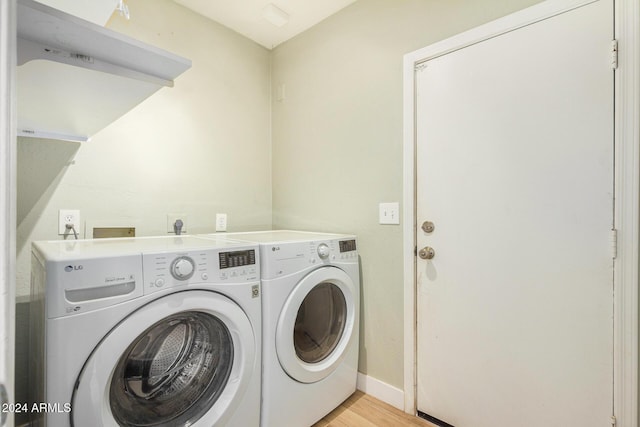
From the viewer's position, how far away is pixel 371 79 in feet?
5.86

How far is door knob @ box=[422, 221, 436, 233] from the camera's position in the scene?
153 centimetres

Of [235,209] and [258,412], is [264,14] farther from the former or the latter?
[258,412]

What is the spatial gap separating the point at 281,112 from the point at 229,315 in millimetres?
1699

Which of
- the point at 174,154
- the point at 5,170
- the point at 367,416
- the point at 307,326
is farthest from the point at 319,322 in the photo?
the point at 5,170

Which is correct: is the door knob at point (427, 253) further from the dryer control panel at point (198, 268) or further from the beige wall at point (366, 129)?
the dryer control panel at point (198, 268)

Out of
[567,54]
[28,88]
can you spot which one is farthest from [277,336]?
[567,54]

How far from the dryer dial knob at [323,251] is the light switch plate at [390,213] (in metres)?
0.39

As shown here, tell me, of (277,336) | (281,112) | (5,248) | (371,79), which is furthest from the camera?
(281,112)

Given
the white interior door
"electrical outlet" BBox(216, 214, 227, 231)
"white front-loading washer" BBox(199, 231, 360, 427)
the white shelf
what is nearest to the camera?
the white shelf

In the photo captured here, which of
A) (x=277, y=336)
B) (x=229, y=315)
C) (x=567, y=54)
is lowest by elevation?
(x=277, y=336)

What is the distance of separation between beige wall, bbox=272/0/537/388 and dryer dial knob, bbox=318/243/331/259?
0.35m

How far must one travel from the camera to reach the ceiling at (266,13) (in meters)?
1.88

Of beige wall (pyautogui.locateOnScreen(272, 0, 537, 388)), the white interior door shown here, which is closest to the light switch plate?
beige wall (pyautogui.locateOnScreen(272, 0, 537, 388))

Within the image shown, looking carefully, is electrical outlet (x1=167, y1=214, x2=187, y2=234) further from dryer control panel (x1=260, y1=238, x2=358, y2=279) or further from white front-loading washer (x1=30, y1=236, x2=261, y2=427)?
dryer control panel (x1=260, y1=238, x2=358, y2=279)
